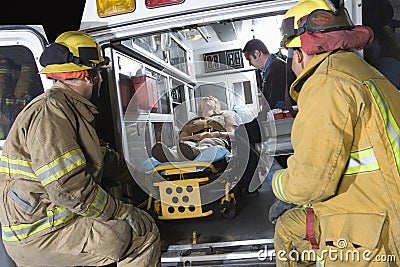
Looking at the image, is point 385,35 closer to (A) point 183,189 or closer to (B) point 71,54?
(B) point 71,54

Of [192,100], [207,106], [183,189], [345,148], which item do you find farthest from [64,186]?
[192,100]

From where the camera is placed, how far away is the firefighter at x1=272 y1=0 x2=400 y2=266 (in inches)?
67.2

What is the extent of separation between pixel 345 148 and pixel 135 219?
1.30 m

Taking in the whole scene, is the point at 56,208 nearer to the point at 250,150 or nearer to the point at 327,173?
the point at 327,173

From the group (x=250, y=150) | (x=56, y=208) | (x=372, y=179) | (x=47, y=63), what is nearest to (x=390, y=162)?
(x=372, y=179)

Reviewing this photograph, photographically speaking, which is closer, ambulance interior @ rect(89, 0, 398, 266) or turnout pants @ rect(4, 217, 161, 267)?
turnout pants @ rect(4, 217, 161, 267)

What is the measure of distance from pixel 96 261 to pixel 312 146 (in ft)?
4.64

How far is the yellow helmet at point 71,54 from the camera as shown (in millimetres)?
2451

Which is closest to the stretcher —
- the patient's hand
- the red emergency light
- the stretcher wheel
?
the stretcher wheel

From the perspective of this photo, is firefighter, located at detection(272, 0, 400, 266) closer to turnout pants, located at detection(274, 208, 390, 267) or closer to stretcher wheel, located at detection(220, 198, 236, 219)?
turnout pants, located at detection(274, 208, 390, 267)

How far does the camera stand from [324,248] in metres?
1.88

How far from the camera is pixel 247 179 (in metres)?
4.41

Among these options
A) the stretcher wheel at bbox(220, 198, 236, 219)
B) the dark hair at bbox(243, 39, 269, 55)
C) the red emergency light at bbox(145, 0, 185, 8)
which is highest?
the red emergency light at bbox(145, 0, 185, 8)

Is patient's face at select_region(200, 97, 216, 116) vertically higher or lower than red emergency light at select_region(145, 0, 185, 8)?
lower
